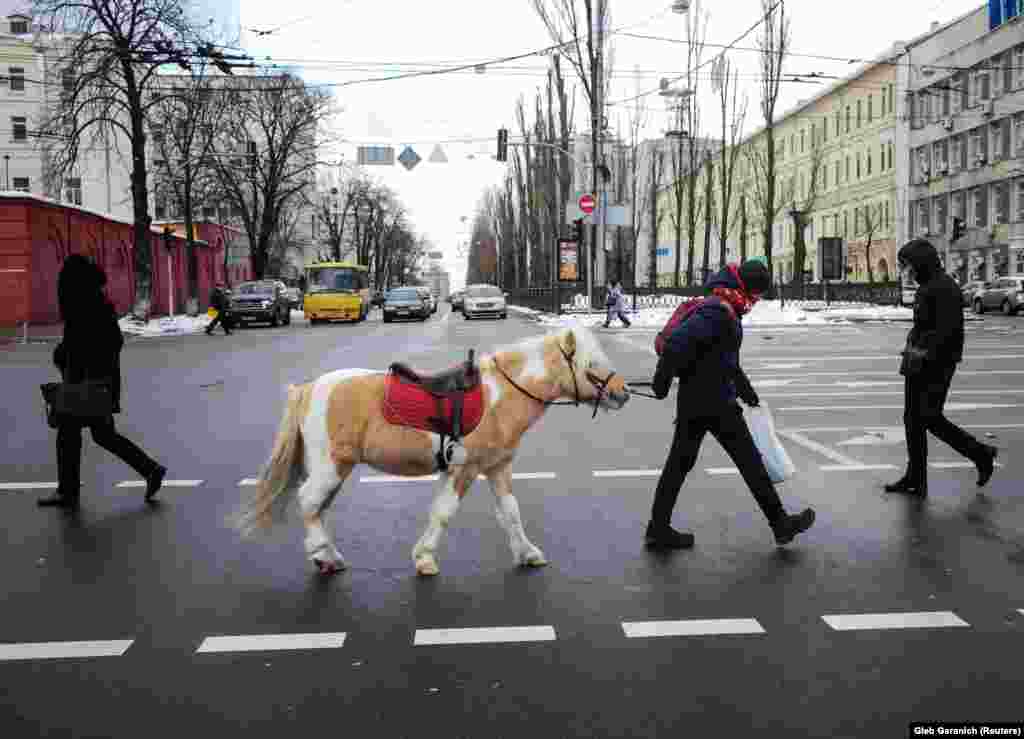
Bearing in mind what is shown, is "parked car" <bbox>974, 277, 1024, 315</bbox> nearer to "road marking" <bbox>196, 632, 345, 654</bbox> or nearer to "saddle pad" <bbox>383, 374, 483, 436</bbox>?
"saddle pad" <bbox>383, 374, 483, 436</bbox>

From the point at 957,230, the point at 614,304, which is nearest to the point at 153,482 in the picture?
the point at 614,304

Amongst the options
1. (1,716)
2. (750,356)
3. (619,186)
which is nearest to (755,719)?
(1,716)

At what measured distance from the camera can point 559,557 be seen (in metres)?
6.02

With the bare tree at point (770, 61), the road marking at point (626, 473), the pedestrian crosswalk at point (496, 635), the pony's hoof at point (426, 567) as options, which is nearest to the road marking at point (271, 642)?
the pedestrian crosswalk at point (496, 635)

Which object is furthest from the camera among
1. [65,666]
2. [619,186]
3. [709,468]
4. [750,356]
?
[619,186]

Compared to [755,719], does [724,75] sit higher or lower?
higher

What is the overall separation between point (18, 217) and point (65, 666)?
35779mm

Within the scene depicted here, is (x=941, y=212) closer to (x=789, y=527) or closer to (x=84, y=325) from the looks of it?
(x=789, y=527)

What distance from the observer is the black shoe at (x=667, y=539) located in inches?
245

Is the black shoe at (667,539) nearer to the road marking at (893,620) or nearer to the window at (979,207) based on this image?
the road marking at (893,620)

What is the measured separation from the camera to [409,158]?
1463 inches

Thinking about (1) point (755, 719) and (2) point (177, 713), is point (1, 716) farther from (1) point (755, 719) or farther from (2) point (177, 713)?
(1) point (755, 719)

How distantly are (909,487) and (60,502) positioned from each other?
5977 millimetres

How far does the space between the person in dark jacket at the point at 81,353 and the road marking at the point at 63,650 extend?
10.3 ft
